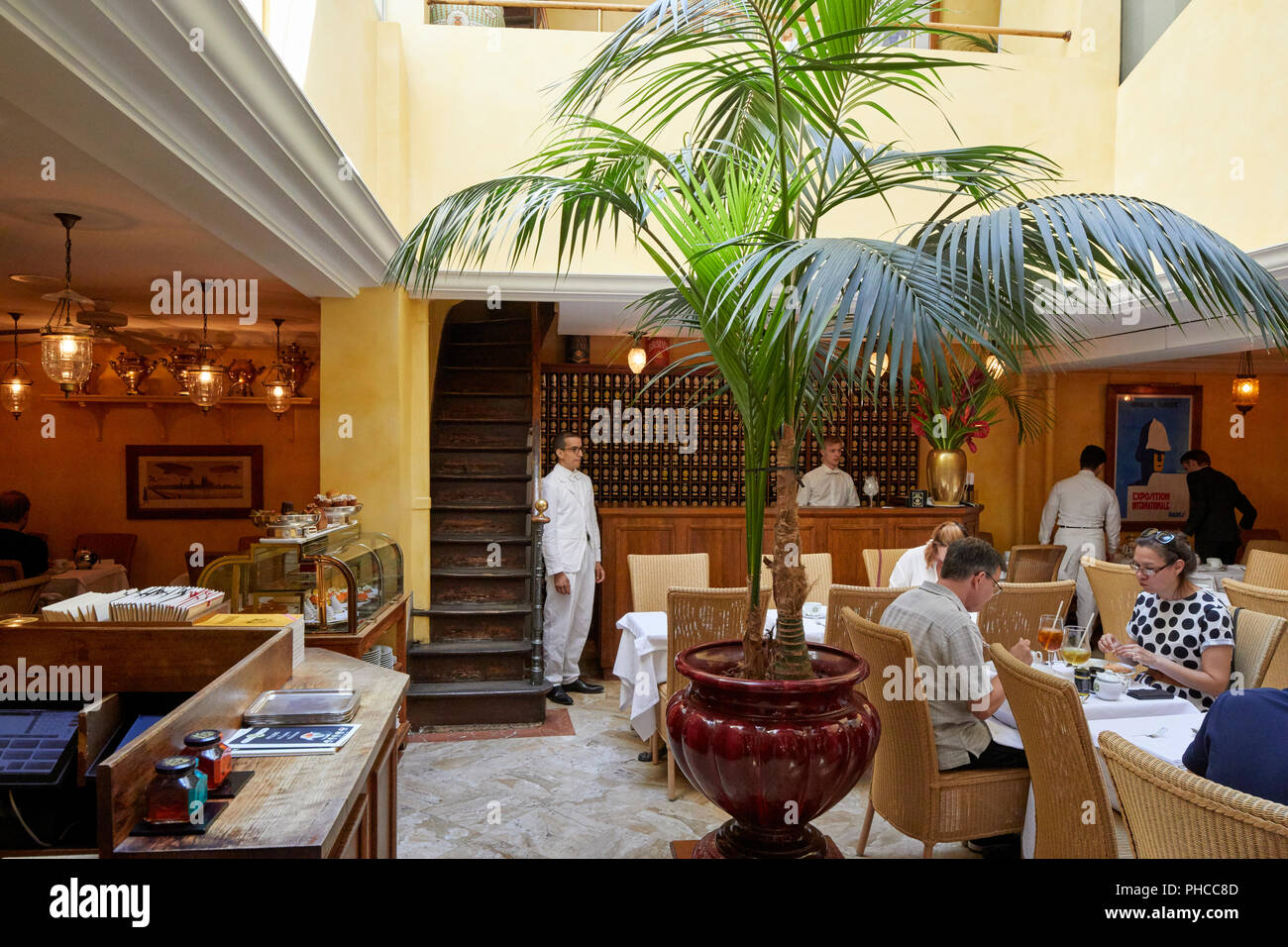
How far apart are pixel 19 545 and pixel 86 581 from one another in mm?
544

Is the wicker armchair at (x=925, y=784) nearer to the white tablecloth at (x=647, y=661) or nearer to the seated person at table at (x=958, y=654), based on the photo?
the seated person at table at (x=958, y=654)

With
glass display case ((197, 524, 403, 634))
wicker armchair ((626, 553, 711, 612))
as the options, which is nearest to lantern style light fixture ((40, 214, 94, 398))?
glass display case ((197, 524, 403, 634))

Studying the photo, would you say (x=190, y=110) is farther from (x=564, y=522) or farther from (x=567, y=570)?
(x=567, y=570)

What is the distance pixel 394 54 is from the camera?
5.24m

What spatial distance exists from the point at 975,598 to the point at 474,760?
9.42 ft

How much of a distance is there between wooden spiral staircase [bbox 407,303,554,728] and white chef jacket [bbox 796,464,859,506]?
2575mm

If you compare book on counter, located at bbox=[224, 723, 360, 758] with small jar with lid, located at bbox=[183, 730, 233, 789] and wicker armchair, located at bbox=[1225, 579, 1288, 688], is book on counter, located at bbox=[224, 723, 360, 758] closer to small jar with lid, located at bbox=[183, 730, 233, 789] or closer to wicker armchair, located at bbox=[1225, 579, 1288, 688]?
small jar with lid, located at bbox=[183, 730, 233, 789]

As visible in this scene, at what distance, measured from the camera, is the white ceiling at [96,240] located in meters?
3.48

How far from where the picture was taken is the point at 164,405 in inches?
391

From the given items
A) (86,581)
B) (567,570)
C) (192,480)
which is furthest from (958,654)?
(192,480)

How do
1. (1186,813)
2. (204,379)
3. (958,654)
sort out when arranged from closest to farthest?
(1186,813), (958,654), (204,379)

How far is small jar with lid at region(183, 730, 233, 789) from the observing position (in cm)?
192

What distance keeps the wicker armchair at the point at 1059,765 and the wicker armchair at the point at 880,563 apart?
307cm

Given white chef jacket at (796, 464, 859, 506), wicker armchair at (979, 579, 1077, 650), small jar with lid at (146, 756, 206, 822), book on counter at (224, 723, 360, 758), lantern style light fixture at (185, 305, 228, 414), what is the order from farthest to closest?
1. white chef jacket at (796, 464, 859, 506)
2. lantern style light fixture at (185, 305, 228, 414)
3. wicker armchair at (979, 579, 1077, 650)
4. book on counter at (224, 723, 360, 758)
5. small jar with lid at (146, 756, 206, 822)
